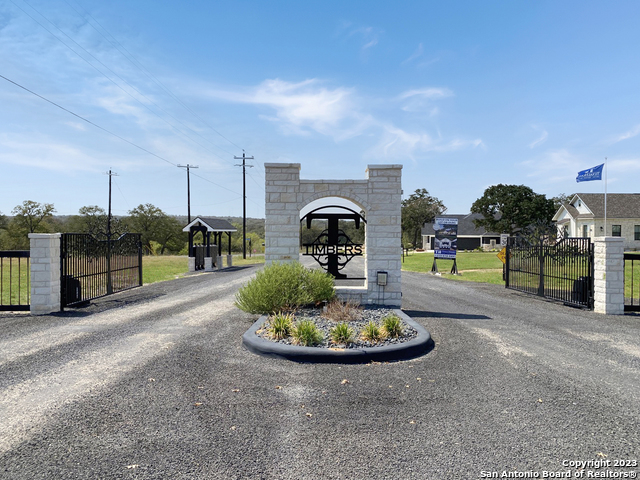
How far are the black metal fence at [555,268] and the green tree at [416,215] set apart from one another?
5482 centimetres

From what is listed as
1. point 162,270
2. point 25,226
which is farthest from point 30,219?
point 162,270

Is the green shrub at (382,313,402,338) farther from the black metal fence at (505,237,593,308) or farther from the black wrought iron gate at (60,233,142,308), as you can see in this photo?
the black wrought iron gate at (60,233,142,308)

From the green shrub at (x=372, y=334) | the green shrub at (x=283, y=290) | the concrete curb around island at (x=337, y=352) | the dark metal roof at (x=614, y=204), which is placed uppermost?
the dark metal roof at (x=614, y=204)

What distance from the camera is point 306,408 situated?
4.83 m

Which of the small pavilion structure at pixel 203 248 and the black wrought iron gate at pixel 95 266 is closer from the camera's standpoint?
the black wrought iron gate at pixel 95 266

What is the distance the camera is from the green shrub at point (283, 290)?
9.57 metres

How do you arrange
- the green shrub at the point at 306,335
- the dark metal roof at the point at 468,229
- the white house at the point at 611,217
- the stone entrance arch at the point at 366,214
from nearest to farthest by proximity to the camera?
1. the green shrub at the point at 306,335
2. the stone entrance arch at the point at 366,214
3. the white house at the point at 611,217
4. the dark metal roof at the point at 468,229

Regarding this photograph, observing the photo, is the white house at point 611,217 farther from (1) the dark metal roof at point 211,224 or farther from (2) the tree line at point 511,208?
(1) the dark metal roof at point 211,224

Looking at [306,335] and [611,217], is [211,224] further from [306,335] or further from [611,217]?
[611,217]

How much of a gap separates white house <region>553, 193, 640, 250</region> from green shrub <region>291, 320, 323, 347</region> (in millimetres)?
45834

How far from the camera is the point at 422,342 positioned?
7.27m

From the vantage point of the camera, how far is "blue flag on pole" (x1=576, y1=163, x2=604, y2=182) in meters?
18.8

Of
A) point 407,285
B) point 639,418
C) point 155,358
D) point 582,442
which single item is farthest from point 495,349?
point 407,285

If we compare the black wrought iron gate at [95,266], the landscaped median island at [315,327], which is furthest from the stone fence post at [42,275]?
the landscaped median island at [315,327]
